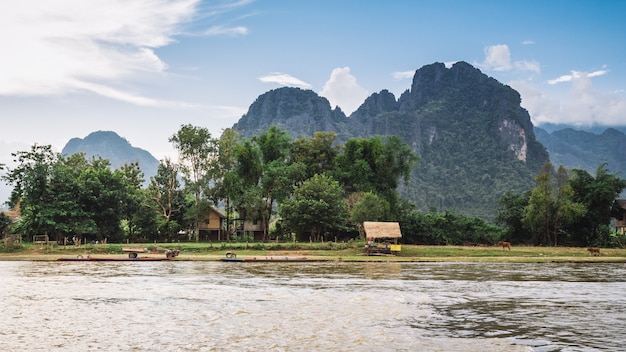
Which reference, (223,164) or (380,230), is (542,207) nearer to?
(380,230)

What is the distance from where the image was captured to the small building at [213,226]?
201 feet

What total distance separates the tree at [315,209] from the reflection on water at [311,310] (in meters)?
19.1

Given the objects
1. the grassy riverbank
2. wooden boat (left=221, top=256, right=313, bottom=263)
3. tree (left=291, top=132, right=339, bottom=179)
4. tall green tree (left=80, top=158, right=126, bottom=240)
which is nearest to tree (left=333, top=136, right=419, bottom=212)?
tree (left=291, top=132, right=339, bottom=179)

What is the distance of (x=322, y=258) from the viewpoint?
39.2 metres

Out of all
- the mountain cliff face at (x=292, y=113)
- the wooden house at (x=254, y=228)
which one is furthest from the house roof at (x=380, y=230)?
the mountain cliff face at (x=292, y=113)

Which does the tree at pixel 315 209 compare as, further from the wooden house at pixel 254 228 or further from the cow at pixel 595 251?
the cow at pixel 595 251

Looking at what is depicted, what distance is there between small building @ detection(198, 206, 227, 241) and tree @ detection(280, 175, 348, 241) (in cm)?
1195

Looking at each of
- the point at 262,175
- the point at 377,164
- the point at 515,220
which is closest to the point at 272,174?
the point at 262,175

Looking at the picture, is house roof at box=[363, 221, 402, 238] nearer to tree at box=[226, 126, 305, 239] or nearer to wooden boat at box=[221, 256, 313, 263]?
wooden boat at box=[221, 256, 313, 263]

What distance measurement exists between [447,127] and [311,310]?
147139 millimetres

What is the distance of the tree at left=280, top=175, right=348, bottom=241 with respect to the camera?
164ft

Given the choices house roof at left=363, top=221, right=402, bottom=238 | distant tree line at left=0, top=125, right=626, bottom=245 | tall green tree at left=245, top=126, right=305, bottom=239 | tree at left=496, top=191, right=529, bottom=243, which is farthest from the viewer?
tree at left=496, top=191, right=529, bottom=243

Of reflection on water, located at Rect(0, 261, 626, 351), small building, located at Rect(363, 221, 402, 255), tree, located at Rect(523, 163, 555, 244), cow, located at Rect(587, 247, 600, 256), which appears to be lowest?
reflection on water, located at Rect(0, 261, 626, 351)

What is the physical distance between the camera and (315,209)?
163ft
